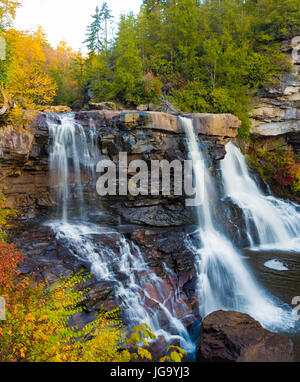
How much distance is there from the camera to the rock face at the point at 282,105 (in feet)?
59.3

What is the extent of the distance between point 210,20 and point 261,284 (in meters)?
21.4

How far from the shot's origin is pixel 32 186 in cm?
1116

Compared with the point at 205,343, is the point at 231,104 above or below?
above

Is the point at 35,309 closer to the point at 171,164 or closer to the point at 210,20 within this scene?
the point at 171,164

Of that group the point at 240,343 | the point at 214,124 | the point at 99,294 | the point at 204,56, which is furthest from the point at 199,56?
the point at 240,343

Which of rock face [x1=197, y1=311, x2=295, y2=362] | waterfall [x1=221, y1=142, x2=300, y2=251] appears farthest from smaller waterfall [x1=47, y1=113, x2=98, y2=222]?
waterfall [x1=221, y1=142, x2=300, y2=251]

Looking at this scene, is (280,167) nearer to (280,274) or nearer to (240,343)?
(280,274)

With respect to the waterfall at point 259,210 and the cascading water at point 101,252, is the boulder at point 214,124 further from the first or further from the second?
the cascading water at point 101,252

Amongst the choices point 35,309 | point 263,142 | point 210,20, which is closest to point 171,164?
point 35,309

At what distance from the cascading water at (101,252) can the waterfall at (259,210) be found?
6.28 metres

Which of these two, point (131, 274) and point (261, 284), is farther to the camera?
point (261, 284)

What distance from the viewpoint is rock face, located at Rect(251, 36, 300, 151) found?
18.1 meters

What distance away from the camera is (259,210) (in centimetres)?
1376

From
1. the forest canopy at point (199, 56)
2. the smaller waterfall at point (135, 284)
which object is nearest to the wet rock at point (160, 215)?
the smaller waterfall at point (135, 284)
